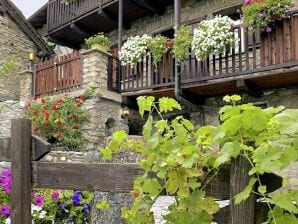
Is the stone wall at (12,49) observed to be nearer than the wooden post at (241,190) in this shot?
No

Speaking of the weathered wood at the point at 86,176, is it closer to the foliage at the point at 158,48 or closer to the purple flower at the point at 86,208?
the purple flower at the point at 86,208

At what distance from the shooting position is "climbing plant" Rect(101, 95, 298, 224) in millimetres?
1225

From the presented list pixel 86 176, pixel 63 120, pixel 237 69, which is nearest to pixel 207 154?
pixel 86 176

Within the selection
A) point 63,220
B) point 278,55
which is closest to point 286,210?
point 63,220

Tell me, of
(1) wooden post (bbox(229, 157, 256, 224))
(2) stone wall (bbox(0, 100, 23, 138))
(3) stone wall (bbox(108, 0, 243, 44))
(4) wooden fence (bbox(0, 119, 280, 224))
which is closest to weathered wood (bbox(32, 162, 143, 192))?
(4) wooden fence (bbox(0, 119, 280, 224))

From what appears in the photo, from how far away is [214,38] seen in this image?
26.6ft

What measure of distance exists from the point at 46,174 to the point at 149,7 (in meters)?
9.92

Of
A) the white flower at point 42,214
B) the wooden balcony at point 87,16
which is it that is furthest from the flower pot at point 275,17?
the white flower at point 42,214

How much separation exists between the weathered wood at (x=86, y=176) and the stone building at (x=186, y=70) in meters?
5.83

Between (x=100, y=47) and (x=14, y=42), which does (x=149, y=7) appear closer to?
(x=100, y=47)

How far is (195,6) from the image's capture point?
11.2 meters

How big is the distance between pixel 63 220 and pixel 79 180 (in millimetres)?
2724

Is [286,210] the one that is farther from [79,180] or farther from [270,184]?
[79,180]

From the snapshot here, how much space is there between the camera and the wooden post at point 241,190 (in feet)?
4.64
